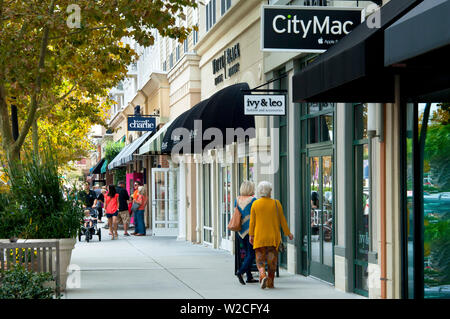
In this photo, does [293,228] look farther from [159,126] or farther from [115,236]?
[159,126]

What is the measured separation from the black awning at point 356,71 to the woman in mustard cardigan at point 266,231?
2.31 meters

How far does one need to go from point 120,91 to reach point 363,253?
44404 mm

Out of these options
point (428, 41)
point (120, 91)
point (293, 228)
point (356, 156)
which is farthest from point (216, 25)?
point (120, 91)

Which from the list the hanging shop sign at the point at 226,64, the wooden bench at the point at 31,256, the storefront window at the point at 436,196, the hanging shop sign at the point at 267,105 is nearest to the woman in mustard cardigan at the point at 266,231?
the hanging shop sign at the point at 267,105

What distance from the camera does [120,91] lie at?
179ft

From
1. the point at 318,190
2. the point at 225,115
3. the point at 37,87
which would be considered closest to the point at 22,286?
the point at 318,190

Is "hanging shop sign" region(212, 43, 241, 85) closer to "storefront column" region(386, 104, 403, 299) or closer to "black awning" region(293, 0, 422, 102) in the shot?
"black awning" region(293, 0, 422, 102)

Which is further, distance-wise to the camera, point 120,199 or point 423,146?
point 120,199

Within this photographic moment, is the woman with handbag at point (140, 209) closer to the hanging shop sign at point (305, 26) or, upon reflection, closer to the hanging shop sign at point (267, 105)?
the hanging shop sign at point (267, 105)

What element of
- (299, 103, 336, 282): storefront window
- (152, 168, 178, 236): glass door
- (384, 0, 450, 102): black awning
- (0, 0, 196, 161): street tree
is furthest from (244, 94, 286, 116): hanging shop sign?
(152, 168, 178, 236): glass door

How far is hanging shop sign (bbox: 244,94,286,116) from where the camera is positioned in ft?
45.9

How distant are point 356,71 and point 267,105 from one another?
582 cm

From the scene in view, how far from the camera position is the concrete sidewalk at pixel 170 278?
1170 cm

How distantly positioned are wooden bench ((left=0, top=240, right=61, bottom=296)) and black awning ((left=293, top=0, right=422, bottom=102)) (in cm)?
396
